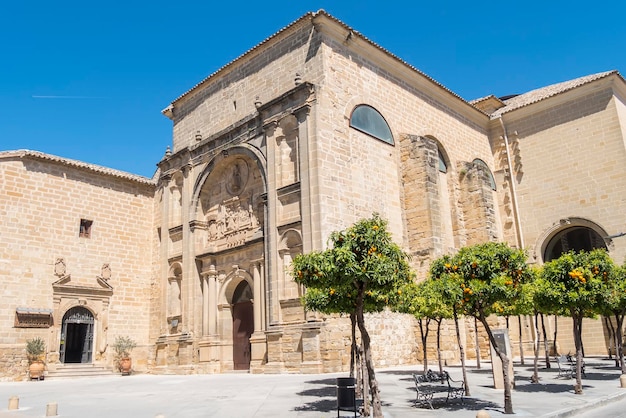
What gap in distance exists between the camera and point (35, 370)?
1852 cm

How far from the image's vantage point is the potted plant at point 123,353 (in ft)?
69.1

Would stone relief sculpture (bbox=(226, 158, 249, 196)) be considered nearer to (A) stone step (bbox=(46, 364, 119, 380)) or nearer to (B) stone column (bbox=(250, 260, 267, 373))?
(B) stone column (bbox=(250, 260, 267, 373))

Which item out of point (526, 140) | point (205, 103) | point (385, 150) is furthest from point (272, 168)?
point (526, 140)

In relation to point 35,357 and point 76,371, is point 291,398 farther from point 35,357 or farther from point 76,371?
point 76,371

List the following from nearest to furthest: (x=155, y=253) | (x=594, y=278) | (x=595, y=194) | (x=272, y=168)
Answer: (x=594, y=278)
(x=272, y=168)
(x=595, y=194)
(x=155, y=253)

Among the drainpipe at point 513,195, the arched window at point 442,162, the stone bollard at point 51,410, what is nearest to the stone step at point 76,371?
the stone bollard at point 51,410

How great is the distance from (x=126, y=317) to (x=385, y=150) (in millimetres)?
12698

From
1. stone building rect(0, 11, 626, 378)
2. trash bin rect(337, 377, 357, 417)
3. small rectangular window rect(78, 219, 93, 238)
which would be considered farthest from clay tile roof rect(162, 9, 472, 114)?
trash bin rect(337, 377, 357, 417)

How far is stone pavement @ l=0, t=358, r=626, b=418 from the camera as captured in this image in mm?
8828

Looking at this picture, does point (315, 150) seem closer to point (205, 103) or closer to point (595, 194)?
point (205, 103)

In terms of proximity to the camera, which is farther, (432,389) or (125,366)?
(125,366)

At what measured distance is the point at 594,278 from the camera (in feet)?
35.9

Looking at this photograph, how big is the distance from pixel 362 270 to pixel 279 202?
9858 millimetres

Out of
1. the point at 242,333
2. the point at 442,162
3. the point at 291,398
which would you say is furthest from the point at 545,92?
the point at 291,398
